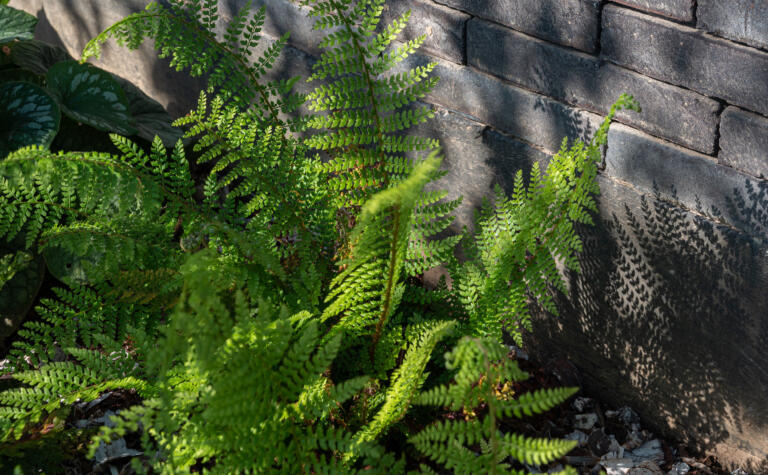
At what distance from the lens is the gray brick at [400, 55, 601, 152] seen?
2080 millimetres

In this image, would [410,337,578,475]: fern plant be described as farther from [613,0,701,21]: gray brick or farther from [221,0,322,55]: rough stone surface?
[221,0,322,55]: rough stone surface

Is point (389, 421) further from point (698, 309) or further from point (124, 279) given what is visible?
point (698, 309)

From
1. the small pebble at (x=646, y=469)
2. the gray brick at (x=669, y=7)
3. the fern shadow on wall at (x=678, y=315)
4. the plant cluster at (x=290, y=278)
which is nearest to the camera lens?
the plant cluster at (x=290, y=278)

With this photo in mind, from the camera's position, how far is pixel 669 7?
178cm

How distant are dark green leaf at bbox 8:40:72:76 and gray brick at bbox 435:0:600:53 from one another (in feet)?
6.76

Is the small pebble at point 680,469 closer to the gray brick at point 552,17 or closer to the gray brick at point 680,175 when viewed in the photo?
the gray brick at point 680,175

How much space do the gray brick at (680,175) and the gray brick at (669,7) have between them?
0.32 metres

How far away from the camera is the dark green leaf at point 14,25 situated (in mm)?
2926

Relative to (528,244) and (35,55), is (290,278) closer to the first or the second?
(528,244)

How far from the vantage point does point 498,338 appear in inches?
75.5

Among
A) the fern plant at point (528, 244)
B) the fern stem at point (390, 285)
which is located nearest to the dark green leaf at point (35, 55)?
the fern stem at point (390, 285)

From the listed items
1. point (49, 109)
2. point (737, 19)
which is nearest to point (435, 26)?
point (737, 19)

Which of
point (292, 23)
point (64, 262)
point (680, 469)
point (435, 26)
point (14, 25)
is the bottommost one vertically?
point (680, 469)

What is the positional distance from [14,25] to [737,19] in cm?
276
